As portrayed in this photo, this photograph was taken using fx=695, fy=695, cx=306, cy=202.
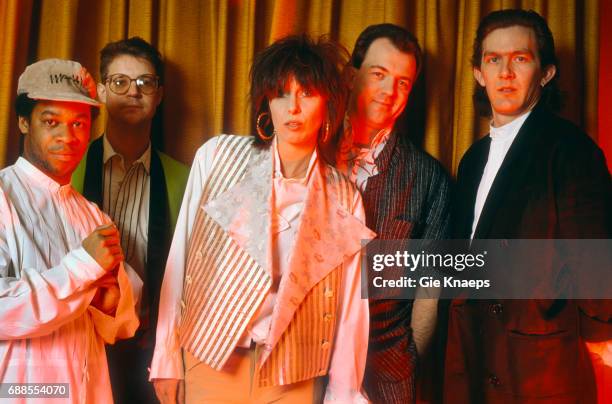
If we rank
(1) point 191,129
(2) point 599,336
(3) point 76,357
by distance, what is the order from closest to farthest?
(3) point 76,357 → (2) point 599,336 → (1) point 191,129

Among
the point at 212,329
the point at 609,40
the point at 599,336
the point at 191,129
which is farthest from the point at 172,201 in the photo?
the point at 609,40

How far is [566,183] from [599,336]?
321mm

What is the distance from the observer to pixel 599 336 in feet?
4.68

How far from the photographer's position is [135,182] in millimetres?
1526

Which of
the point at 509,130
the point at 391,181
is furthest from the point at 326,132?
the point at 509,130

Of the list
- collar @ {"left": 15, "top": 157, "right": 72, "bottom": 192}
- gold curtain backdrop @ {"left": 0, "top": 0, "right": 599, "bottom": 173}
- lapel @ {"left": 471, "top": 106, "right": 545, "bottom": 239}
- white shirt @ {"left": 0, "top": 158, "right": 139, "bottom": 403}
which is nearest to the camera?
white shirt @ {"left": 0, "top": 158, "right": 139, "bottom": 403}

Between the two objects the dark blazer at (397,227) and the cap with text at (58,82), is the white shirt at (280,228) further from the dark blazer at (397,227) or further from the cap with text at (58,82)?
the cap with text at (58,82)

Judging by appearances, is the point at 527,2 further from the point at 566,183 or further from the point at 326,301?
the point at 326,301

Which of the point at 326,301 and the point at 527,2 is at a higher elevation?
the point at 527,2

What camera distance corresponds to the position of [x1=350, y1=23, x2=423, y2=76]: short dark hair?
5.10 feet

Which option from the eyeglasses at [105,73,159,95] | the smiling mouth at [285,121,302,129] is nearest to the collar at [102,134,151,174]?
the eyeglasses at [105,73,159,95]

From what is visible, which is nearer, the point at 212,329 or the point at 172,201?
the point at 212,329

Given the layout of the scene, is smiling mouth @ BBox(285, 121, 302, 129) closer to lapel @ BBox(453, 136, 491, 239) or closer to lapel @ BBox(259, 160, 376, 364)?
lapel @ BBox(259, 160, 376, 364)

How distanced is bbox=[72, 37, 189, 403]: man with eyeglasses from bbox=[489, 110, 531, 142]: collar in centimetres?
69
